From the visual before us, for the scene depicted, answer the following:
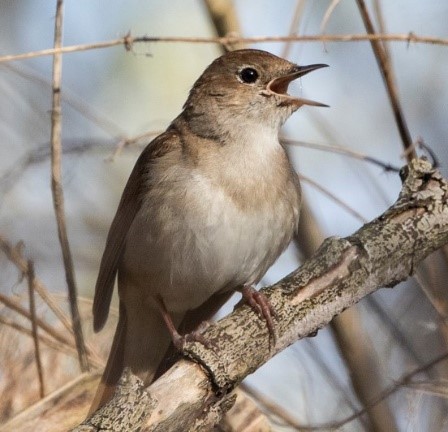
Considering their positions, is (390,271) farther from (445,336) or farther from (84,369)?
(84,369)

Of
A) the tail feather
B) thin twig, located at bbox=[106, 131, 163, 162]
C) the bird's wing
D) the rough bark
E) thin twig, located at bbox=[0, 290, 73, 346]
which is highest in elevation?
thin twig, located at bbox=[106, 131, 163, 162]

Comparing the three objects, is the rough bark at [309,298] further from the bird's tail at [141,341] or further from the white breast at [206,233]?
the bird's tail at [141,341]

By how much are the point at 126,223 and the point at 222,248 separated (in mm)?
592

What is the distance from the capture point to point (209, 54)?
598 centimetres

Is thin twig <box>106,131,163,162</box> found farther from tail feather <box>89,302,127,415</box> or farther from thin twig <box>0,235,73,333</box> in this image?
tail feather <box>89,302,127,415</box>

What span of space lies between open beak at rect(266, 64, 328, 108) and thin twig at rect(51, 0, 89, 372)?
0.97m

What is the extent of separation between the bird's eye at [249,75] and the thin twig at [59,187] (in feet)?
2.83

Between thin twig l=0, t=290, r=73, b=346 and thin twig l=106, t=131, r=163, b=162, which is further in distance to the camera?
thin twig l=106, t=131, r=163, b=162

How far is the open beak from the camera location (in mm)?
3889

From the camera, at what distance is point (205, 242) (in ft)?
12.3

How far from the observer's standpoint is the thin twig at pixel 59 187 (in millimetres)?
3658

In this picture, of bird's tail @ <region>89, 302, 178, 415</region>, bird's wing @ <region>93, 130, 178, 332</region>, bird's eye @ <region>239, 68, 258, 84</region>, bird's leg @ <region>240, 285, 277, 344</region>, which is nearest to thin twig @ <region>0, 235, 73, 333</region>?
bird's wing @ <region>93, 130, 178, 332</region>

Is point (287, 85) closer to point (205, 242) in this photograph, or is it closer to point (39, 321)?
point (205, 242)

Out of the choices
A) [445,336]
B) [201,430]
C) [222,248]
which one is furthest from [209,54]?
[201,430]
